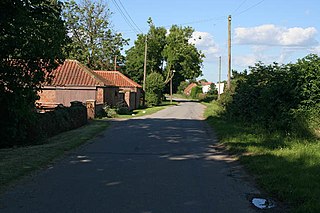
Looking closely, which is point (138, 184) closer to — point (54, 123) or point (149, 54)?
point (54, 123)

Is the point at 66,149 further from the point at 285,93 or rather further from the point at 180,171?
the point at 285,93

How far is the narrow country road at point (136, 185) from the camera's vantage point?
6.46 metres

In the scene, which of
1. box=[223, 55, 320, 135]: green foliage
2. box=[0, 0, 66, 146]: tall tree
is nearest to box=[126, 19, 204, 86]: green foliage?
box=[223, 55, 320, 135]: green foliage

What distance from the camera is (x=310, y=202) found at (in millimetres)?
6469

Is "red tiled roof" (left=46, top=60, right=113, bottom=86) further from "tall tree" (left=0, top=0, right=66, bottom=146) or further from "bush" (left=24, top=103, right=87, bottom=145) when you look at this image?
"tall tree" (left=0, top=0, right=66, bottom=146)

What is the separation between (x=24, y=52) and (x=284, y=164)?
341 inches

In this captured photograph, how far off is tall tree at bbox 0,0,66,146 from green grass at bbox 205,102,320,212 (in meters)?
6.88

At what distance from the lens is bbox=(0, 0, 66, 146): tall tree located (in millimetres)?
12422

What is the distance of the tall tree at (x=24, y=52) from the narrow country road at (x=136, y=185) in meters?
3.09

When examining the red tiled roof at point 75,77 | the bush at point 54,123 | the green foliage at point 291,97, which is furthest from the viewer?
the red tiled roof at point 75,77

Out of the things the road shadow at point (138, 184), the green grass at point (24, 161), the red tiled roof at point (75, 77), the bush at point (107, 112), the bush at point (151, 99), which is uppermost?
the red tiled roof at point (75, 77)

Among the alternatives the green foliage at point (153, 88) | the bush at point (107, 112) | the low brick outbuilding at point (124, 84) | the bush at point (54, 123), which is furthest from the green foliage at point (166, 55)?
the bush at point (54, 123)

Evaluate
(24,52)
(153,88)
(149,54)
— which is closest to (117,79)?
(153,88)

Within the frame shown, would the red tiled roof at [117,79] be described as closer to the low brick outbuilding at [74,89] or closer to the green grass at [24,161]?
the low brick outbuilding at [74,89]
